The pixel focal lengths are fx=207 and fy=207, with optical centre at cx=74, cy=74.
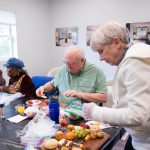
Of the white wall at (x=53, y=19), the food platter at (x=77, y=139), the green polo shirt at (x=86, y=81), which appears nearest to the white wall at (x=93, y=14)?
the white wall at (x=53, y=19)

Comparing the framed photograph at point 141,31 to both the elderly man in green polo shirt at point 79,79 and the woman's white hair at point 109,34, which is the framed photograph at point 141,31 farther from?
the woman's white hair at point 109,34

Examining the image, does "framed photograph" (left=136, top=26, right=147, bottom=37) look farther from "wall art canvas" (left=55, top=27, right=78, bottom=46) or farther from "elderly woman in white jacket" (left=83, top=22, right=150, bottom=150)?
"elderly woman in white jacket" (left=83, top=22, right=150, bottom=150)

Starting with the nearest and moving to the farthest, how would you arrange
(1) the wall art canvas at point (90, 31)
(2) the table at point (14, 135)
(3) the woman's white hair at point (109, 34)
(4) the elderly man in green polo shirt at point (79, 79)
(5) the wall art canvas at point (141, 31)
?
1. (3) the woman's white hair at point (109, 34)
2. (2) the table at point (14, 135)
3. (4) the elderly man in green polo shirt at point (79, 79)
4. (5) the wall art canvas at point (141, 31)
5. (1) the wall art canvas at point (90, 31)

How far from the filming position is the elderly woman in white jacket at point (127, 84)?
0.87 metres

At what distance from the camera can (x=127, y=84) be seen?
0.91 meters

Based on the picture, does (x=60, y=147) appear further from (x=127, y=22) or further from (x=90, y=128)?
(x=127, y=22)

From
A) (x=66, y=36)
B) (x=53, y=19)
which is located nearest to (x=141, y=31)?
(x=66, y=36)

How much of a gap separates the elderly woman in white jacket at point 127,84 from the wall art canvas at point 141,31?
306cm

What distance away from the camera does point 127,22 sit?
419cm

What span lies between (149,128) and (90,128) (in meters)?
0.40

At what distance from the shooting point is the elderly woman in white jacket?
869 mm

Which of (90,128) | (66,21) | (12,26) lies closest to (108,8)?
(66,21)

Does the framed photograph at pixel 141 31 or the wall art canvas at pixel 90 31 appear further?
the wall art canvas at pixel 90 31

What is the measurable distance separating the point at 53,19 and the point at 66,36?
0.57 metres
